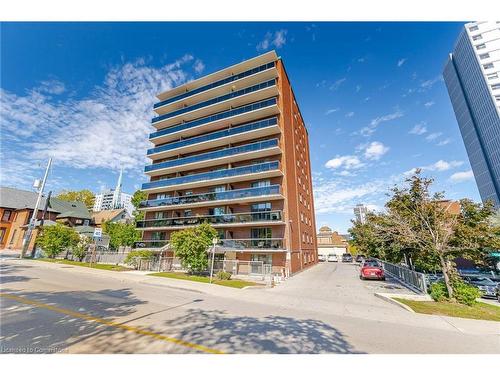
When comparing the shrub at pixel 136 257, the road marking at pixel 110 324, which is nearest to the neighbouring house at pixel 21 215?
the shrub at pixel 136 257

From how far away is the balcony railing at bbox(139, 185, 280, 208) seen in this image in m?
25.4

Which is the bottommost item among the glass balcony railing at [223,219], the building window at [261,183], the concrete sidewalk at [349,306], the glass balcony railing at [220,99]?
the concrete sidewalk at [349,306]

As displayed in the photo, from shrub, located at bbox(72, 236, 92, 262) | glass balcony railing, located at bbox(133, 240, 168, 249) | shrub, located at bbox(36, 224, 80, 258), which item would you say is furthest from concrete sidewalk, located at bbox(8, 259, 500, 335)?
shrub, located at bbox(36, 224, 80, 258)

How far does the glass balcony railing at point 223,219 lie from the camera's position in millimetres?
24878

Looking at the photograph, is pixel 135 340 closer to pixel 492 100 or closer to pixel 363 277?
pixel 363 277

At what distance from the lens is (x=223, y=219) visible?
2727 centimetres

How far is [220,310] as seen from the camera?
30.2 ft

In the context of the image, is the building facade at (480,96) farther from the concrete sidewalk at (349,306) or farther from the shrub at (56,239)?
the shrub at (56,239)

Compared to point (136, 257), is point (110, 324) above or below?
below

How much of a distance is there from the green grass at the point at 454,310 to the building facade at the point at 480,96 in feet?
293

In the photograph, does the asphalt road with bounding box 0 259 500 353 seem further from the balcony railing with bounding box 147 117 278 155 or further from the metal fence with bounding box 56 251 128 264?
the balcony railing with bounding box 147 117 278 155

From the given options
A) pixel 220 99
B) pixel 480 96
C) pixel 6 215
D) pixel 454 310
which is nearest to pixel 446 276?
pixel 454 310

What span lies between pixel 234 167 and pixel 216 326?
24170mm

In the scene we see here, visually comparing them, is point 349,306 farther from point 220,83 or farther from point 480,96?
point 480,96
